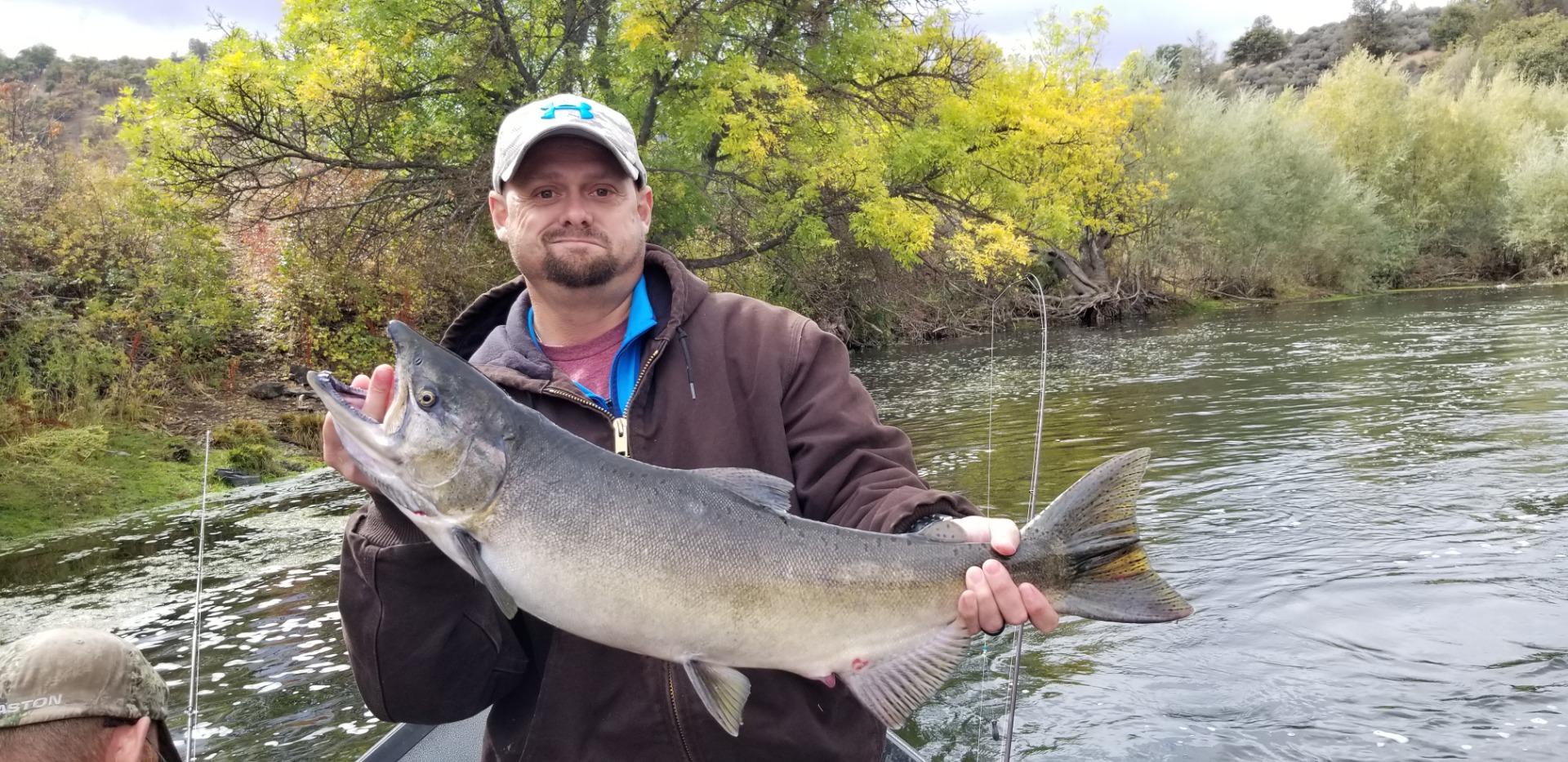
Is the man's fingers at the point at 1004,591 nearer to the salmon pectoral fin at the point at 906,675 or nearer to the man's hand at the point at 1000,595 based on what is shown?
the man's hand at the point at 1000,595

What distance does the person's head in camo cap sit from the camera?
6.16ft

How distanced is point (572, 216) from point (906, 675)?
1.40 metres

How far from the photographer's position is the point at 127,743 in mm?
1989

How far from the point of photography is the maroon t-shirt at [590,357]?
2.74 m

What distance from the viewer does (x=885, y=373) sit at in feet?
66.1

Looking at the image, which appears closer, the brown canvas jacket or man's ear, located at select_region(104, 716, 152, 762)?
man's ear, located at select_region(104, 716, 152, 762)

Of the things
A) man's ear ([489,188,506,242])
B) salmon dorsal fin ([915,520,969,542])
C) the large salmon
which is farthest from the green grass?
salmon dorsal fin ([915,520,969,542])

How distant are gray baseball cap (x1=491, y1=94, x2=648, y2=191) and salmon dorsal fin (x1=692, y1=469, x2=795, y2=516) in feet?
2.57

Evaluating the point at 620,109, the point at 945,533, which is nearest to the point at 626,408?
the point at 945,533

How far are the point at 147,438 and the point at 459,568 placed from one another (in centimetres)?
1152

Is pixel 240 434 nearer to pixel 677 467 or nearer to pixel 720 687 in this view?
pixel 677 467

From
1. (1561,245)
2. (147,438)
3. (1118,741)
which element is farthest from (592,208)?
(1561,245)

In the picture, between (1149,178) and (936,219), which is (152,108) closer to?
(936,219)

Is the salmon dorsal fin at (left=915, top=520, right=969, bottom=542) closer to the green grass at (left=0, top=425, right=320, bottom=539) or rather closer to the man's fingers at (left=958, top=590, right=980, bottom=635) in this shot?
the man's fingers at (left=958, top=590, right=980, bottom=635)
